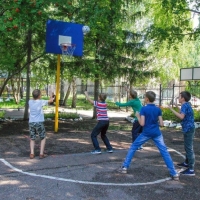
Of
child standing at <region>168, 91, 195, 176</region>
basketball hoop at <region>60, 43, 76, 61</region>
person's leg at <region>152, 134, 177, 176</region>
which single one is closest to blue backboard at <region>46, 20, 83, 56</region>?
basketball hoop at <region>60, 43, 76, 61</region>

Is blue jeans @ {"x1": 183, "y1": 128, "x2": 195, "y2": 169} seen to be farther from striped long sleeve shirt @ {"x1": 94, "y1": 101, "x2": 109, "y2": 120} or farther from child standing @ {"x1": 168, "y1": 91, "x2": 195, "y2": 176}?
striped long sleeve shirt @ {"x1": 94, "y1": 101, "x2": 109, "y2": 120}

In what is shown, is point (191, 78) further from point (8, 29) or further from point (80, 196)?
point (80, 196)

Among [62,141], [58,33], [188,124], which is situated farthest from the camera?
[58,33]

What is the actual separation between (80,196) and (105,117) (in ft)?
8.98

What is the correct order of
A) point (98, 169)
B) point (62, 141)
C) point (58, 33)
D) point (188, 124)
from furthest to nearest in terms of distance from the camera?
point (58, 33), point (62, 141), point (98, 169), point (188, 124)

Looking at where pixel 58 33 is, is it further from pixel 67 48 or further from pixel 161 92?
pixel 161 92

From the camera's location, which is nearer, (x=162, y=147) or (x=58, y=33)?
(x=162, y=147)

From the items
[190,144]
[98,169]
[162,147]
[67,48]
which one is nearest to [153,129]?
[162,147]

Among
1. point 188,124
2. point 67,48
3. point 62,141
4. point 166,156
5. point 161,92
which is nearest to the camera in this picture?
point 166,156

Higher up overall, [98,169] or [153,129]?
[153,129]

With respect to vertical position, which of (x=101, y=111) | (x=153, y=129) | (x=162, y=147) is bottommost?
(x=162, y=147)

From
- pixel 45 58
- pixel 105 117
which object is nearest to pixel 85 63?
pixel 45 58

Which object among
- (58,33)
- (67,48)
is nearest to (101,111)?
(67,48)

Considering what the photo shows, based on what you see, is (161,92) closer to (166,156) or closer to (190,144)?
(190,144)
